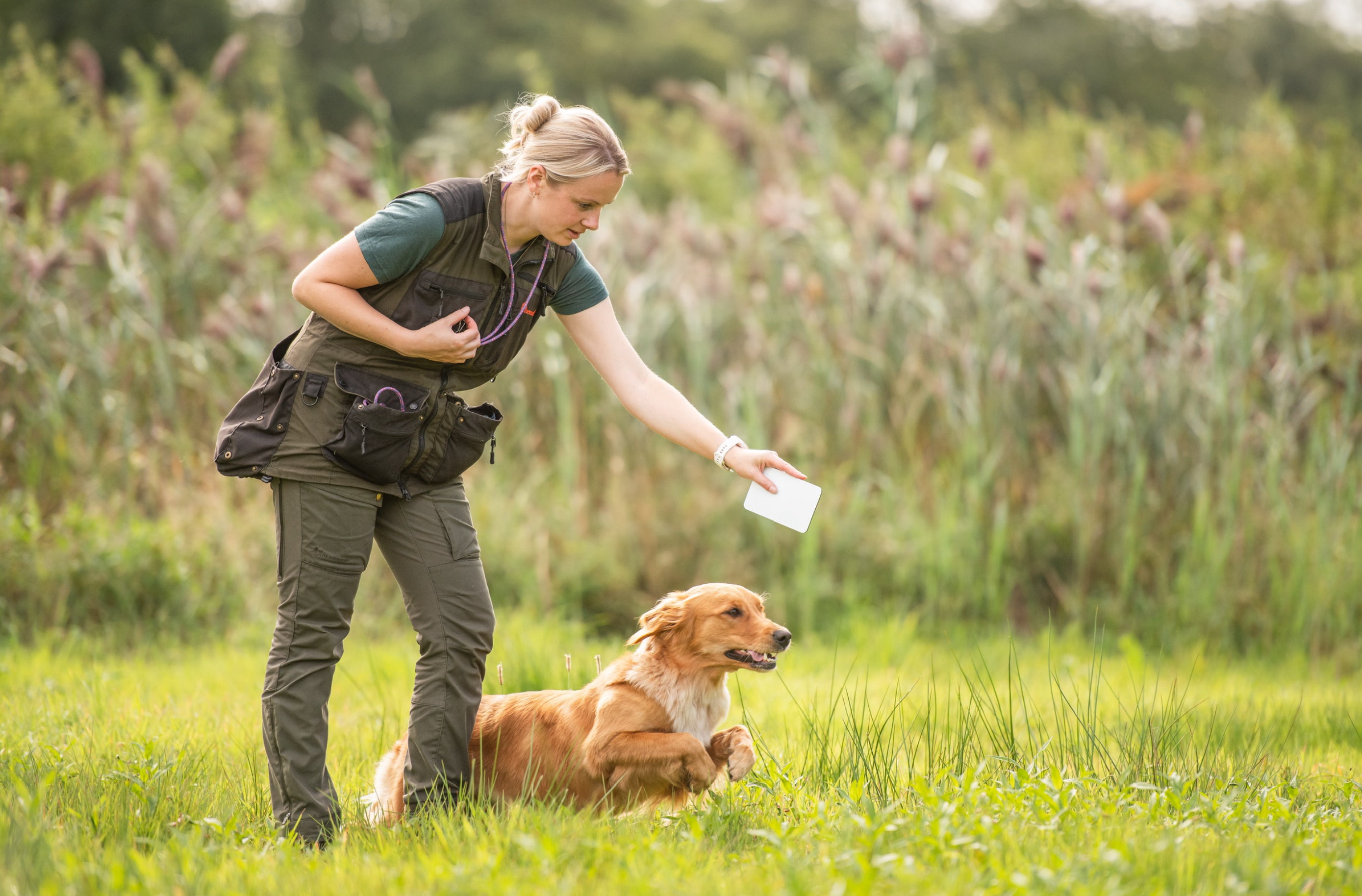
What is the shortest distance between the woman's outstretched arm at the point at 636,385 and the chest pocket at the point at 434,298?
491mm

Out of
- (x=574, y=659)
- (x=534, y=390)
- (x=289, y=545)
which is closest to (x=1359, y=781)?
(x=574, y=659)

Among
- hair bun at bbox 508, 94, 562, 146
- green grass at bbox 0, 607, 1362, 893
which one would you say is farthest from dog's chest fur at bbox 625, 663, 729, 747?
hair bun at bbox 508, 94, 562, 146

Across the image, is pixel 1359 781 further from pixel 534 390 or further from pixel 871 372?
pixel 534 390

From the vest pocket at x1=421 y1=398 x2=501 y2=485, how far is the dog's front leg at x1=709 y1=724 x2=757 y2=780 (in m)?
1.11

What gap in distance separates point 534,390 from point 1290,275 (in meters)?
4.63

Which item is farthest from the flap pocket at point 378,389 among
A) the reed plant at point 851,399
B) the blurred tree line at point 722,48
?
the blurred tree line at point 722,48

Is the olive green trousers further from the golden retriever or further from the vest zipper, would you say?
the golden retriever

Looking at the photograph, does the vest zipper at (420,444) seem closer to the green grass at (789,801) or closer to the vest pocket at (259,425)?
the vest pocket at (259,425)

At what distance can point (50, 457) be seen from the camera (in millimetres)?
7391

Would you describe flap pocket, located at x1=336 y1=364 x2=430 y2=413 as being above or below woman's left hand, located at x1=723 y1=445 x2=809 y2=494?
above

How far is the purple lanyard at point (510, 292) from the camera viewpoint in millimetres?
3578

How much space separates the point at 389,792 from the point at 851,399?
14.6 feet

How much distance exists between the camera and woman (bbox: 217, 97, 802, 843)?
3.40 meters

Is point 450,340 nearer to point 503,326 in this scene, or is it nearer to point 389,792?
point 503,326
